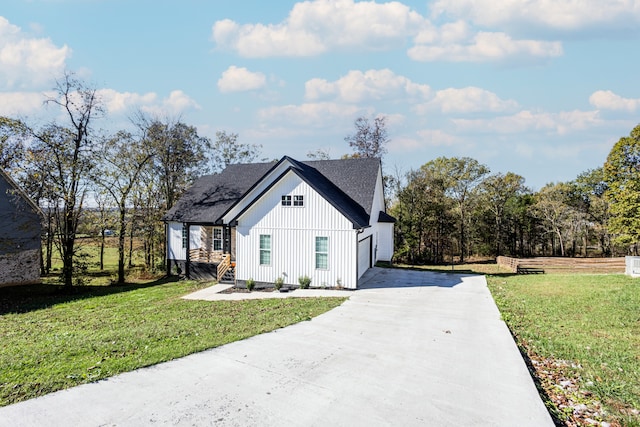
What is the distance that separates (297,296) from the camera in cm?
1420

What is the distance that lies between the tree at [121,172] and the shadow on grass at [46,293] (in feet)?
7.35

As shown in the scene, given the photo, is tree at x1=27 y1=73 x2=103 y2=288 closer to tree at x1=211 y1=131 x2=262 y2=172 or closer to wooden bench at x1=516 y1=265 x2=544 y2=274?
tree at x1=211 y1=131 x2=262 y2=172

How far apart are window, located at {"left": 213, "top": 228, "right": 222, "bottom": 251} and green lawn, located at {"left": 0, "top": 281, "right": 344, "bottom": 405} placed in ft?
12.3

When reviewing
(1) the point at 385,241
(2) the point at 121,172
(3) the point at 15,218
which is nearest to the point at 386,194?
(1) the point at 385,241

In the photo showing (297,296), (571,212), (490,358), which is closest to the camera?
(490,358)

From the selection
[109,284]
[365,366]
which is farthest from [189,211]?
[365,366]

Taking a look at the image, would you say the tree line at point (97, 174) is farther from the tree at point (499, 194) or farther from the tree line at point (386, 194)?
the tree at point (499, 194)

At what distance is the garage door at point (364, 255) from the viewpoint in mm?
17203

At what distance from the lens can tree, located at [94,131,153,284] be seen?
2127 cm

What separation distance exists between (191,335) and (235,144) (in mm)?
29283

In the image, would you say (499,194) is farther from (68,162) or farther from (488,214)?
(68,162)

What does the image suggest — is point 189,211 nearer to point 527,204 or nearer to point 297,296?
point 297,296

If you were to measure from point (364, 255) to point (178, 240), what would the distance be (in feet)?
38.5

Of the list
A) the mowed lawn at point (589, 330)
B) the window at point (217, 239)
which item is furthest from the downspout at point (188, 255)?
the mowed lawn at point (589, 330)
